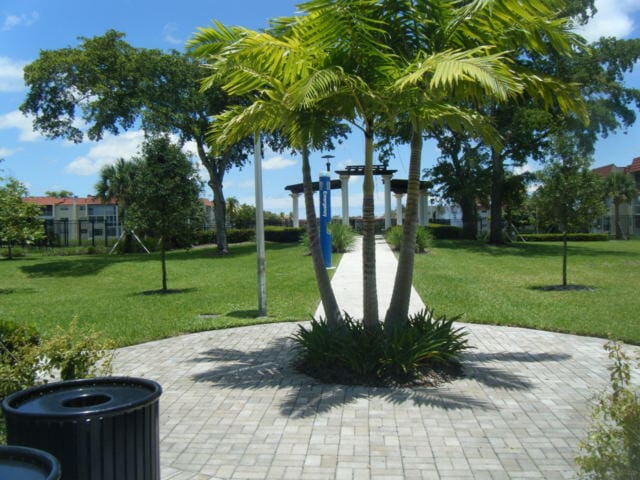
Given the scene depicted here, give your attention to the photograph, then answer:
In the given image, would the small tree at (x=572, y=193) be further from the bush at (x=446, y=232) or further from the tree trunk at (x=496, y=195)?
the bush at (x=446, y=232)

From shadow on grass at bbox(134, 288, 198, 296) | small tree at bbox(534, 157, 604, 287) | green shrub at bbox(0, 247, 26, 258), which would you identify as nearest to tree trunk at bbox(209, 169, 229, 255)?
green shrub at bbox(0, 247, 26, 258)

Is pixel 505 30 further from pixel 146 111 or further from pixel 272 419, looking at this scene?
pixel 146 111

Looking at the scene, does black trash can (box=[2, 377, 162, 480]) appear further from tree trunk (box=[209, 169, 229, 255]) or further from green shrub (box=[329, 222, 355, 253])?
tree trunk (box=[209, 169, 229, 255])

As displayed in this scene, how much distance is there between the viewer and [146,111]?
28.4m

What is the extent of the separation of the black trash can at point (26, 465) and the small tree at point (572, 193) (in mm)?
14739

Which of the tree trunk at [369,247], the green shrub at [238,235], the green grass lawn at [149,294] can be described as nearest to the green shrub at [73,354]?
the tree trunk at [369,247]

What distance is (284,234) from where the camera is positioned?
36.9m

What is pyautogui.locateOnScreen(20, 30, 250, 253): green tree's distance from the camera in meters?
26.9

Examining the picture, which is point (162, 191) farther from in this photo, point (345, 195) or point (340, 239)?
point (345, 195)

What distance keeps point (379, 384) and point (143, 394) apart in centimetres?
348

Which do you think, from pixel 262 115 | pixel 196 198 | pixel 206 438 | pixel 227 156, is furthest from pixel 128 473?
pixel 227 156

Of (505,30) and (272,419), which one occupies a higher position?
(505,30)

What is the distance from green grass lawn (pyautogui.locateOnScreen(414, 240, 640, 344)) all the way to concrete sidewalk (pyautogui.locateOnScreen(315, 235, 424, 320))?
796mm

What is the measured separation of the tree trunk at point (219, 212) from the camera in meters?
31.4
